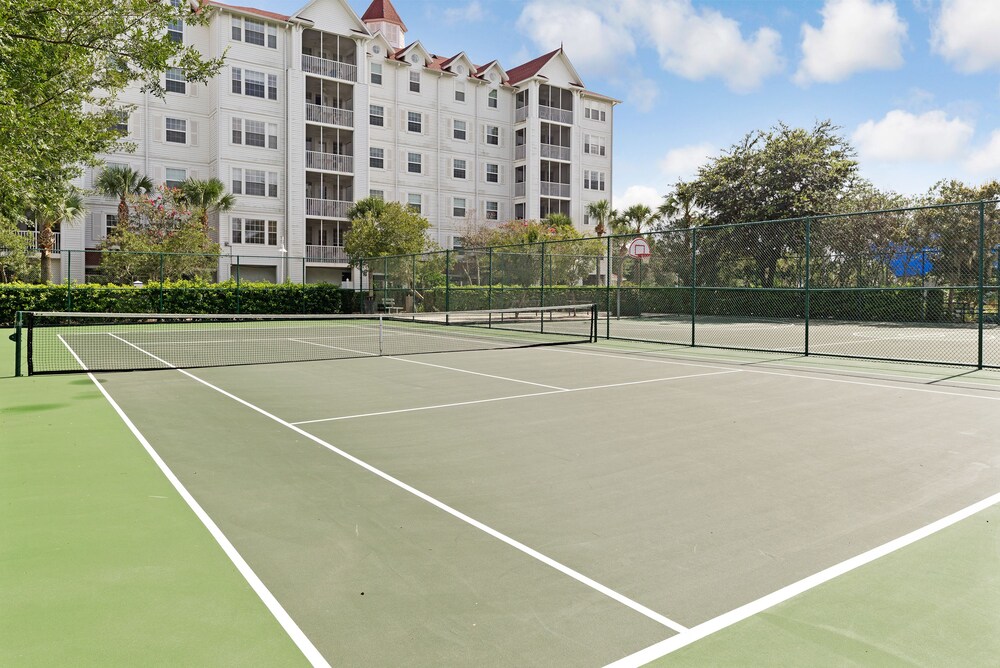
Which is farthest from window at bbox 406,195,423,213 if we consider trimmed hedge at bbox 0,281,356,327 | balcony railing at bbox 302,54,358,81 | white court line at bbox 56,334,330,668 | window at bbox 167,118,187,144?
white court line at bbox 56,334,330,668

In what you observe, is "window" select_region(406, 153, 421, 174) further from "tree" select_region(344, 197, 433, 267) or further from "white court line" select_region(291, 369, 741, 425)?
"white court line" select_region(291, 369, 741, 425)

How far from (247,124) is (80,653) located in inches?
1634

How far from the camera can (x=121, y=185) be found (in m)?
35.8

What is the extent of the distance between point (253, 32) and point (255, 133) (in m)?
5.92

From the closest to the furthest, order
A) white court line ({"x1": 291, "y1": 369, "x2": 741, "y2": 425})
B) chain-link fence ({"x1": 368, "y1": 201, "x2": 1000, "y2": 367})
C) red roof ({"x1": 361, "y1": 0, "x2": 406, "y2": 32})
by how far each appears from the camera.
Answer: white court line ({"x1": 291, "y1": 369, "x2": 741, "y2": 425}) < chain-link fence ({"x1": 368, "y1": 201, "x2": 1000, "y2": 367}) < red roof ({"x1": 361, "y1": 0, "x2": 406, "y2": 32})

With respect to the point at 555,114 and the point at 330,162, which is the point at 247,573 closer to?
the point at 330,162

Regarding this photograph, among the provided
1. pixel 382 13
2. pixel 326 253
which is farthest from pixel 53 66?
pixel 382 13

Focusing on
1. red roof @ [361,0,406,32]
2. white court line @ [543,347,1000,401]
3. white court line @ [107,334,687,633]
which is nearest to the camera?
white court line @ [107,334,687,633]

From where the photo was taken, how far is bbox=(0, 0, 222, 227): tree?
375 inches

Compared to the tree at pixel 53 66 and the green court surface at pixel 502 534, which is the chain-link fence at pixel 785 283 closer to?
the green court surface at pixel 502 534

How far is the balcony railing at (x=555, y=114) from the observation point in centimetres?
5153

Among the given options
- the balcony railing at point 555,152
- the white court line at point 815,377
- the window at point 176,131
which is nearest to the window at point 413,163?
the balcony railing at point 555,152

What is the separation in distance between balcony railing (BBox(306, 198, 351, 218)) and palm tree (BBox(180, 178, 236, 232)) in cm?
510

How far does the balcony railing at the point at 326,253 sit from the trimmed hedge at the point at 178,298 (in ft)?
35.7
